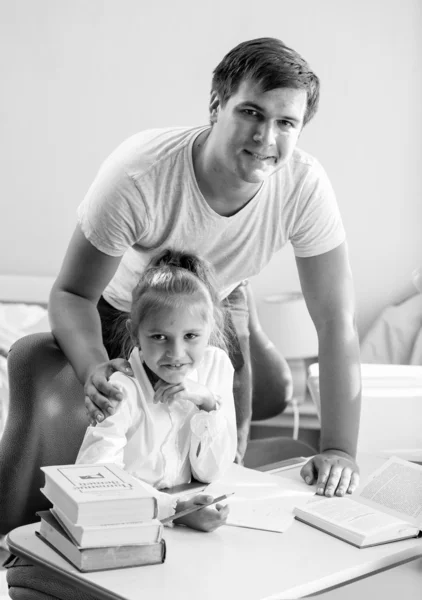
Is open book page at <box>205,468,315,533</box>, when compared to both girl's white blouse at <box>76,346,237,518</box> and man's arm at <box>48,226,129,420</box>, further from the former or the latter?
man's arm at <box>48,226,129,420</box>

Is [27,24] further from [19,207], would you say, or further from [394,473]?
[394,473]

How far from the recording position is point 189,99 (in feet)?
12.1

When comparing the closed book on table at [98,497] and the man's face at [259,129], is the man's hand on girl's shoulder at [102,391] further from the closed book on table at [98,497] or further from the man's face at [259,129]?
the man's face at [259,129]

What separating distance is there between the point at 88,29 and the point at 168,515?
2834mm

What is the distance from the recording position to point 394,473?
5.18 ft

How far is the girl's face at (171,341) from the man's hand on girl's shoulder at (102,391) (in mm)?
59

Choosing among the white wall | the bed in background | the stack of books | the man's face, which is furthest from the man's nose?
the white wall

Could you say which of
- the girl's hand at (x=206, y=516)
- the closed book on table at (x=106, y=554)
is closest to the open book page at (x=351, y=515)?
the girl's hand at (x=206, y=516)

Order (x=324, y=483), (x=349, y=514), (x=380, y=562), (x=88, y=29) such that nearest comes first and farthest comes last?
(x=380, y=562) → (x=349, y=514) → (x=324, y=483) → (x=88, y=29)

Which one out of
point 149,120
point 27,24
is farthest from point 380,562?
point 27,24

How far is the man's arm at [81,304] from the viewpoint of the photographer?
5.08 feet

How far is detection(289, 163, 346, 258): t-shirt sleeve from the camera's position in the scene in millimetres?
1667

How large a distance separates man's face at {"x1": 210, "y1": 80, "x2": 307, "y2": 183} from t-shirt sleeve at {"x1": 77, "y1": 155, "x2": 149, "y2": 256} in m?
0.19

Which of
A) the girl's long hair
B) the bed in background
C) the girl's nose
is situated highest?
the girl's long hair
